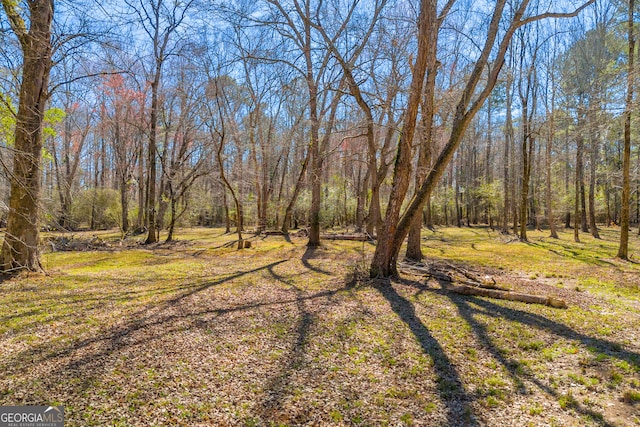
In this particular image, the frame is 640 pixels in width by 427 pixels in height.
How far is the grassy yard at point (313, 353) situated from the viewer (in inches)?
96.1

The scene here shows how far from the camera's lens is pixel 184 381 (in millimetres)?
2738

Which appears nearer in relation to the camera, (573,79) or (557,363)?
(557,363)

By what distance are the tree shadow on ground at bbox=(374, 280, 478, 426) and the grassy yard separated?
0.05 ft

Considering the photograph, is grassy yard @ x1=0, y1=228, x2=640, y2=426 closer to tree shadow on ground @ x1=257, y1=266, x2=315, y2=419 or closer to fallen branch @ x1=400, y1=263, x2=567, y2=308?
tree shadow on ground @ x1=257, y1=266, x2=315, y2=419

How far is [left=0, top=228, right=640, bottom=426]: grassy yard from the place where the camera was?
2.44 meters

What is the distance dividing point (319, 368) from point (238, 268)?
530 centimetres

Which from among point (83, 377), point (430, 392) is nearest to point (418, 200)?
point (430, 392)

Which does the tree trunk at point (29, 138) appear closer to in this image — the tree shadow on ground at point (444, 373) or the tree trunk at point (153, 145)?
the tree shadow on ground at point (444, 373)

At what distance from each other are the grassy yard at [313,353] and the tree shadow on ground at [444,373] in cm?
1

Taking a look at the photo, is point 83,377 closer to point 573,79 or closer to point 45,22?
point 45,22

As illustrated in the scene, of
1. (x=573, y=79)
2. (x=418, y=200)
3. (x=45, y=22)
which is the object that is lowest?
(x=418, y=200)

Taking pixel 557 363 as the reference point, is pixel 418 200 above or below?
above

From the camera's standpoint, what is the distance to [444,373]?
305 cm

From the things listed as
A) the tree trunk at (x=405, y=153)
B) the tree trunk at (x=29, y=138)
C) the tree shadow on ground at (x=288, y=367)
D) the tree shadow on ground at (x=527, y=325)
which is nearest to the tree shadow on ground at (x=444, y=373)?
the tree shadow on ground at (x=527, y=325)
